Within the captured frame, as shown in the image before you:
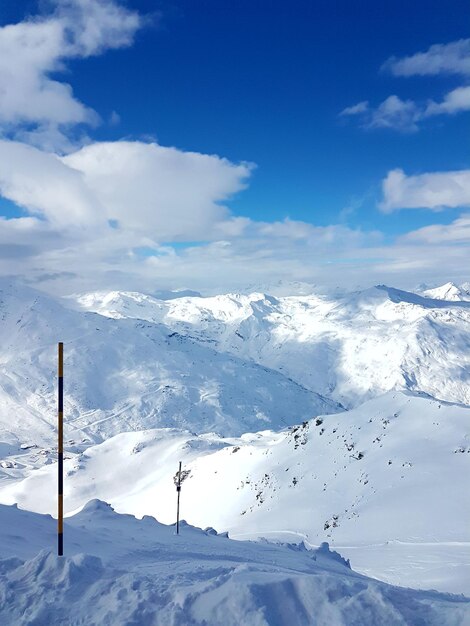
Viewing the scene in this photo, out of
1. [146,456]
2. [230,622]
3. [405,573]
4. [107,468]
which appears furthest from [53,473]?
[230,622]

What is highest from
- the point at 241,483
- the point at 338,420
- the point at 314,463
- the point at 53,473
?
the point at 338,420

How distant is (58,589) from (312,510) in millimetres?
35172

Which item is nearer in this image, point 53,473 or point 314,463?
point 314,463

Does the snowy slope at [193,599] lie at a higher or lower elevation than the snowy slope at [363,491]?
higher

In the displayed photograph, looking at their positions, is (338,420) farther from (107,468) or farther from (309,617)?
(107,468)

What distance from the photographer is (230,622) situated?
26.4ft

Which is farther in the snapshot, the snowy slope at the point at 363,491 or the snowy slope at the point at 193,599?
the snowy slope at the point at 363,491

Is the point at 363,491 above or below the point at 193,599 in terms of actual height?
below

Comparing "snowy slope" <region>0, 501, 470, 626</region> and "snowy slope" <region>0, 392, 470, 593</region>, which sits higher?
"snowy slope" <region>0, 501, 470, 626</region>

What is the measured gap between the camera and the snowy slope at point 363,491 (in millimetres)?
24000

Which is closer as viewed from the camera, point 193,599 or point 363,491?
point 193,599

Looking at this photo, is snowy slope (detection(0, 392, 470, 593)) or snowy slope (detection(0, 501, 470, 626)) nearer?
snowy slope (detection(0, 501, 470, 626))

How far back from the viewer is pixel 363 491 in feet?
132

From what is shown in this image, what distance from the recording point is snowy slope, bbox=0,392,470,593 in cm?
2400
